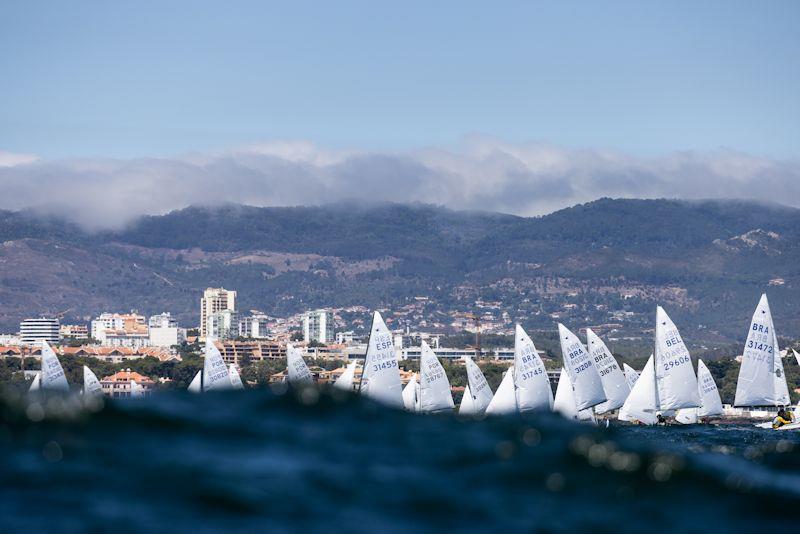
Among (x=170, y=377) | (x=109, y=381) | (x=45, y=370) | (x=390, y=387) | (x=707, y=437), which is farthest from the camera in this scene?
(x=170, y=377)

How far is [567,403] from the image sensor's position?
82750 mm

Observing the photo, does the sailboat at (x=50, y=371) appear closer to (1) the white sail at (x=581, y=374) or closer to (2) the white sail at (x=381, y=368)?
(2) the white sail at (x=381, y=368)

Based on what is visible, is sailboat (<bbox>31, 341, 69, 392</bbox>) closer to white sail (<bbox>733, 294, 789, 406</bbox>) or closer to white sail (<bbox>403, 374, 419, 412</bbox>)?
white sail (<bbox>403, 374, 419, 412</bbox>)

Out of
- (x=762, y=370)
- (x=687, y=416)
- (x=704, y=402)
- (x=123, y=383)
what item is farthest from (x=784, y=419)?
(x=123, y=383)

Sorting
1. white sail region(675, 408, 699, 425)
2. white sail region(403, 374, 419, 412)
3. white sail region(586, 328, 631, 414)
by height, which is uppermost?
white sail region(586, 328, 631, 414)

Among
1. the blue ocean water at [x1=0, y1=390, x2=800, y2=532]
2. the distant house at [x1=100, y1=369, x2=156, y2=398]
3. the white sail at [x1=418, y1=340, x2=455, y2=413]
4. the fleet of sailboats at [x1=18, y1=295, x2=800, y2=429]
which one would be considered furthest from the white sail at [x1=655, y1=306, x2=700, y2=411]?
the distant house at [x1=100, y1=369, x2=156, y2=398]

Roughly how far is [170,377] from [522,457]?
163194 millimetres

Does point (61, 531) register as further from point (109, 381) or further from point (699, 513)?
point (109, 381)

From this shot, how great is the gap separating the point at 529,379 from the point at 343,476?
67.3m

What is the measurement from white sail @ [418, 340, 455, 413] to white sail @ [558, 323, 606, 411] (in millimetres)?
7619

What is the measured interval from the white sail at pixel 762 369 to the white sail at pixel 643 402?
6974mm

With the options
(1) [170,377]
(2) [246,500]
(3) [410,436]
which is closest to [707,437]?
(3) [410,436]

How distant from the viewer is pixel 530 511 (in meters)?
16.1

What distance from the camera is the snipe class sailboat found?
251ft
